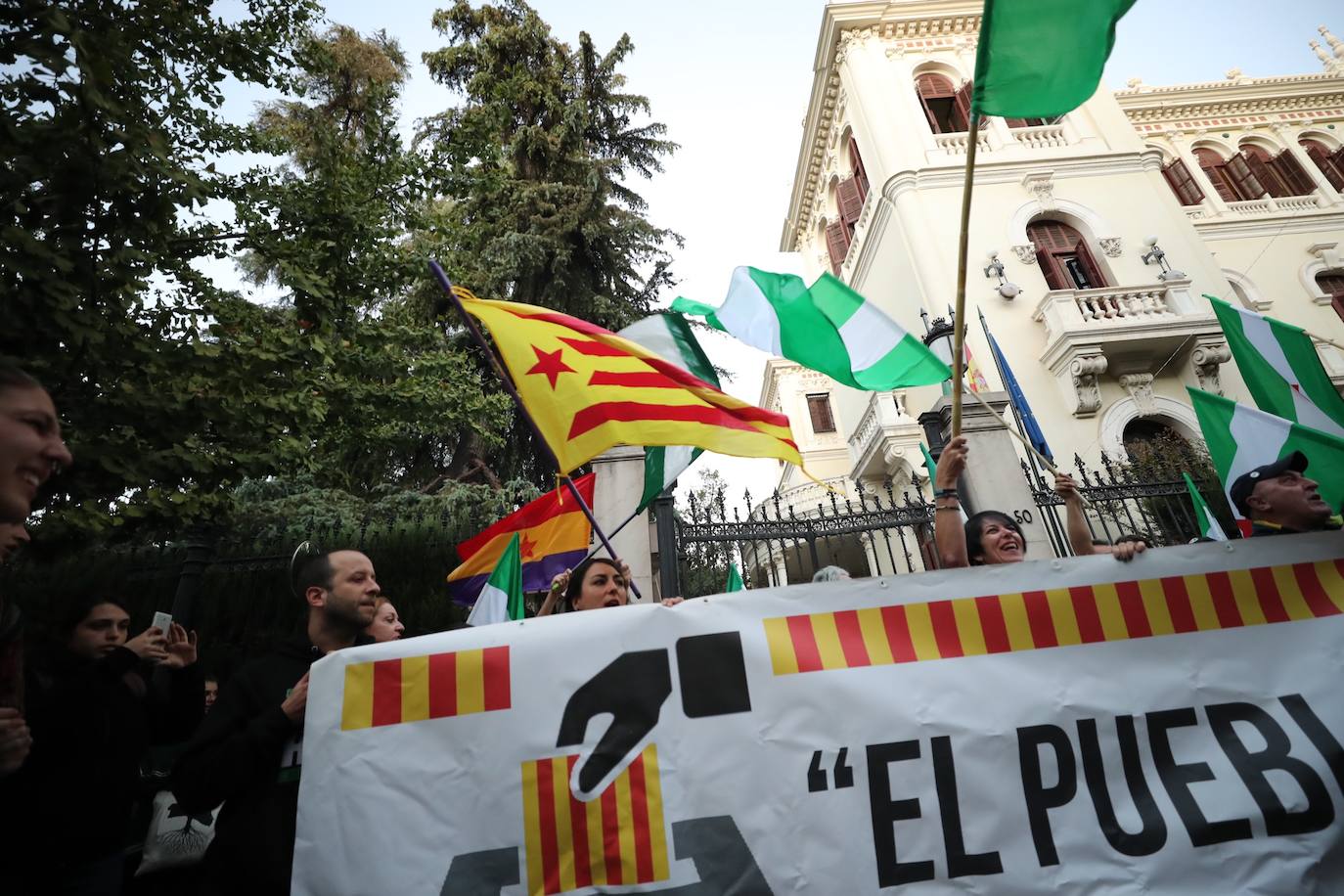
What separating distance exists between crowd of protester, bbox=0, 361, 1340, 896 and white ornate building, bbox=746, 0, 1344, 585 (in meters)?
11.0

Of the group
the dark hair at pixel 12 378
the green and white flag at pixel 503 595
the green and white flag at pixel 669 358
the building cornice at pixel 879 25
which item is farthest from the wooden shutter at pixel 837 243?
the dark hair at pixel 12 378

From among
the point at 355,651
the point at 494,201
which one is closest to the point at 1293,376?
the point at 355,651

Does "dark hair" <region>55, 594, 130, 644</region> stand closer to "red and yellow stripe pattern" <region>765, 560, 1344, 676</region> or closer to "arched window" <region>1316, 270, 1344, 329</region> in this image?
"red and yellow stripe pattern" <region>765, 560, 1344, 676</region>

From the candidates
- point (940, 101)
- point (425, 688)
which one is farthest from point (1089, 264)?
point (425, 688)

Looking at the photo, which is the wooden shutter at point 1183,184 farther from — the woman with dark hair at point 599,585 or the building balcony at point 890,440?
the woman with dark hair at point 599,585

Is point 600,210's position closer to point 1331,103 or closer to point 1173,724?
point 1173,724

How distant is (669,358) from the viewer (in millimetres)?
4250

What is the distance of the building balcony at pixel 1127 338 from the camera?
1180cm

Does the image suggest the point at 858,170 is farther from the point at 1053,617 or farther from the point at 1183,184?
the point at 1053,617

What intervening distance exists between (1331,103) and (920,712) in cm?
2845

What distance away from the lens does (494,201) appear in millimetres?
12234

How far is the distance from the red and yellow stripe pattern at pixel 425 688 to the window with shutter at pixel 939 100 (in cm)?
1744

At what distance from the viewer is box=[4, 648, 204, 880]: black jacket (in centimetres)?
→ 190

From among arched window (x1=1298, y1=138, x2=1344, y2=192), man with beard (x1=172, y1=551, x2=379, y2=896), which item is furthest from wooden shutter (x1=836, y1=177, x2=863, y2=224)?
man with beard (x1=172, y1=551, x2=379, y2=896)
